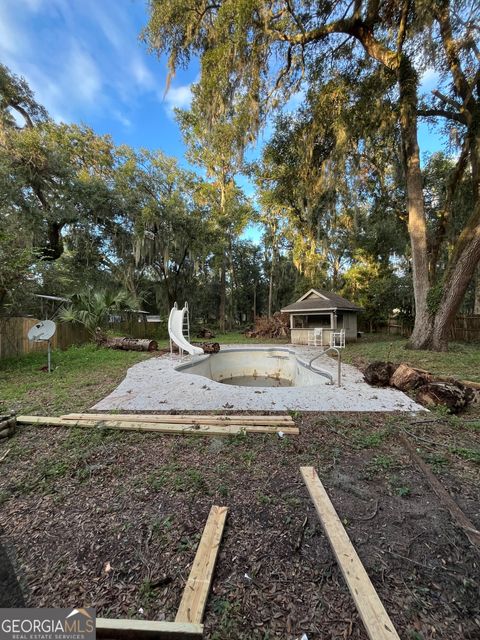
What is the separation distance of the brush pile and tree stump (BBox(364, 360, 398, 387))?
10.5 m

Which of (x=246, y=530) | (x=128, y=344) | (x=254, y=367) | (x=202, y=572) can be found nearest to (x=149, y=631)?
(x=202, y=572)

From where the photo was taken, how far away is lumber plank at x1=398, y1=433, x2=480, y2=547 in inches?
59.5

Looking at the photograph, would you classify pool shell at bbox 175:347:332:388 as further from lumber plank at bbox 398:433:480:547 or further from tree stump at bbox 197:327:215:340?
lumber plank at bbox 398:433:480:547

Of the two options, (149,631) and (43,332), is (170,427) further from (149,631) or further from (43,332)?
(43,332)

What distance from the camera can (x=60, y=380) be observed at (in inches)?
204

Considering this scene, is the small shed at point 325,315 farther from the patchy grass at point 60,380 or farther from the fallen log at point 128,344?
the patchy grass at point 60,380

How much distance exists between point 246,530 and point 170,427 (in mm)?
1574

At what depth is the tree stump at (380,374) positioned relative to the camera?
4.59m

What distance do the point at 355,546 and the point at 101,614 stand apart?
4.14ft

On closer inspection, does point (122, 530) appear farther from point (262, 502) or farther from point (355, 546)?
point (355, 546)

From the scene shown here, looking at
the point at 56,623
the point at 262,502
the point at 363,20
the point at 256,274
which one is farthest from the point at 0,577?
the point at 256,274

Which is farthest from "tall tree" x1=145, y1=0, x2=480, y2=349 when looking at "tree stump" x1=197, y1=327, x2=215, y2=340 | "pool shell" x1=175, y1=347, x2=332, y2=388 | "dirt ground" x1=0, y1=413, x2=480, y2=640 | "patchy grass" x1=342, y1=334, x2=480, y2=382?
"tree stump" x1=197, y1=327, x2=215, y2=340

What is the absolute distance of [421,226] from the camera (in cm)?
805

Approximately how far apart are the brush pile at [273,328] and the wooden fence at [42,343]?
237 inches
